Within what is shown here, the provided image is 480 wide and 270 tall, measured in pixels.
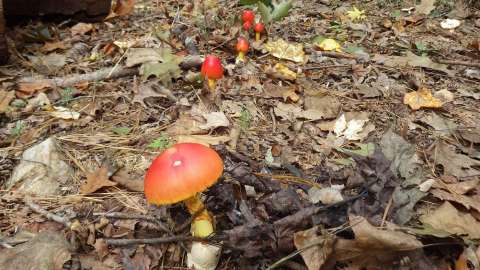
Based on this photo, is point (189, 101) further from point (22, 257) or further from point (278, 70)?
point (22, 257)

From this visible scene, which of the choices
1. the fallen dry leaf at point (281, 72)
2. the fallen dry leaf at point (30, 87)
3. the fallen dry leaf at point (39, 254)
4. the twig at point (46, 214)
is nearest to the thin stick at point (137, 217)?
the twig at point (46, 214)

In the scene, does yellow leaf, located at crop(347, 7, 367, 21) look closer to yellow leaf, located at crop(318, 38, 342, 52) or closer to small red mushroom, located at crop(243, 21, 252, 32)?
yellow leaf, located at crop(318, 38, 342, 52)

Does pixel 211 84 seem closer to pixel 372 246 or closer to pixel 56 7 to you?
pixel 372 246

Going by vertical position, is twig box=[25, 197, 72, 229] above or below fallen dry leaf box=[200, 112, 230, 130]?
above

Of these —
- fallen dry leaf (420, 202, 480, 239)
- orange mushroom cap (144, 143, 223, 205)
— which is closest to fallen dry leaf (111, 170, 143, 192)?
orange mushroom cap (144, 143, 223, 205)

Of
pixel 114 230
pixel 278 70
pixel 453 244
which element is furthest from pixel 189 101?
pixel 453 244

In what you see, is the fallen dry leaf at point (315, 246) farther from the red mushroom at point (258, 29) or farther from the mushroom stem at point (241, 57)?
the red mushroom at point (258, 29)

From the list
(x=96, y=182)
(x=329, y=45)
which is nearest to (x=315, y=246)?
(x=96, y=182)
